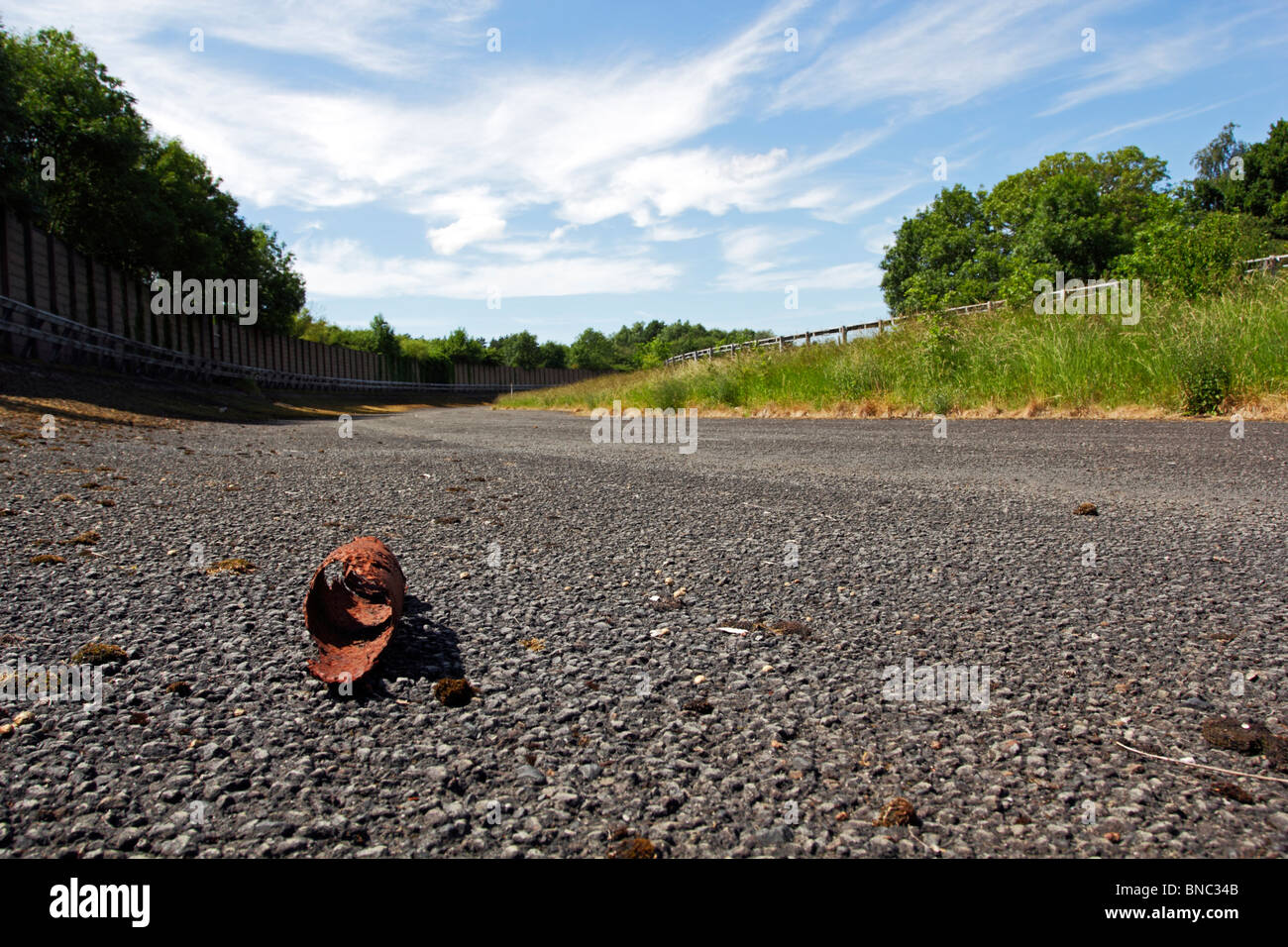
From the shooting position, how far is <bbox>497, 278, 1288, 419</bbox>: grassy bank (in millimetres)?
8805

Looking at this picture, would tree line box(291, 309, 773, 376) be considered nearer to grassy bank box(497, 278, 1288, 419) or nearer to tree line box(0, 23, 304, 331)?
tree line box(0, 23, 304, 331)

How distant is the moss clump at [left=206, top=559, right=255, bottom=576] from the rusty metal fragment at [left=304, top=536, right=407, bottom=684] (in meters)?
0.67

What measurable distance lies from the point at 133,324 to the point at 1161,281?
29.2m

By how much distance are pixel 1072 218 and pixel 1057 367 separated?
3837 cm

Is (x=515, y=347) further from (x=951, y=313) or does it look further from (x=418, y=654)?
(x=418, y=654)

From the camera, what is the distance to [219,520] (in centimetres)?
347

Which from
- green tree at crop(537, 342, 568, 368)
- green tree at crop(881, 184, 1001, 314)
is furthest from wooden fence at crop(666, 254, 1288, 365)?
green tree at crop(537, 342, 568, 368)

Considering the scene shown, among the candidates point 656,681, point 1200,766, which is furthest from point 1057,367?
point 656,681

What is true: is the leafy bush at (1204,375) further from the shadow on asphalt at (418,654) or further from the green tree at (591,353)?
the green tree at (591,353)

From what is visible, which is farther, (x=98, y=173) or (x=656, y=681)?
(x=98, y=173)

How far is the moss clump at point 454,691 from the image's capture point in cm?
166

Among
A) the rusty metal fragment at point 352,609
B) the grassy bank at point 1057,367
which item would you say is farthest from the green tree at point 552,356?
the rusty metal fragment at point 352,609

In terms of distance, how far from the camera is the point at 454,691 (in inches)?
66.0
